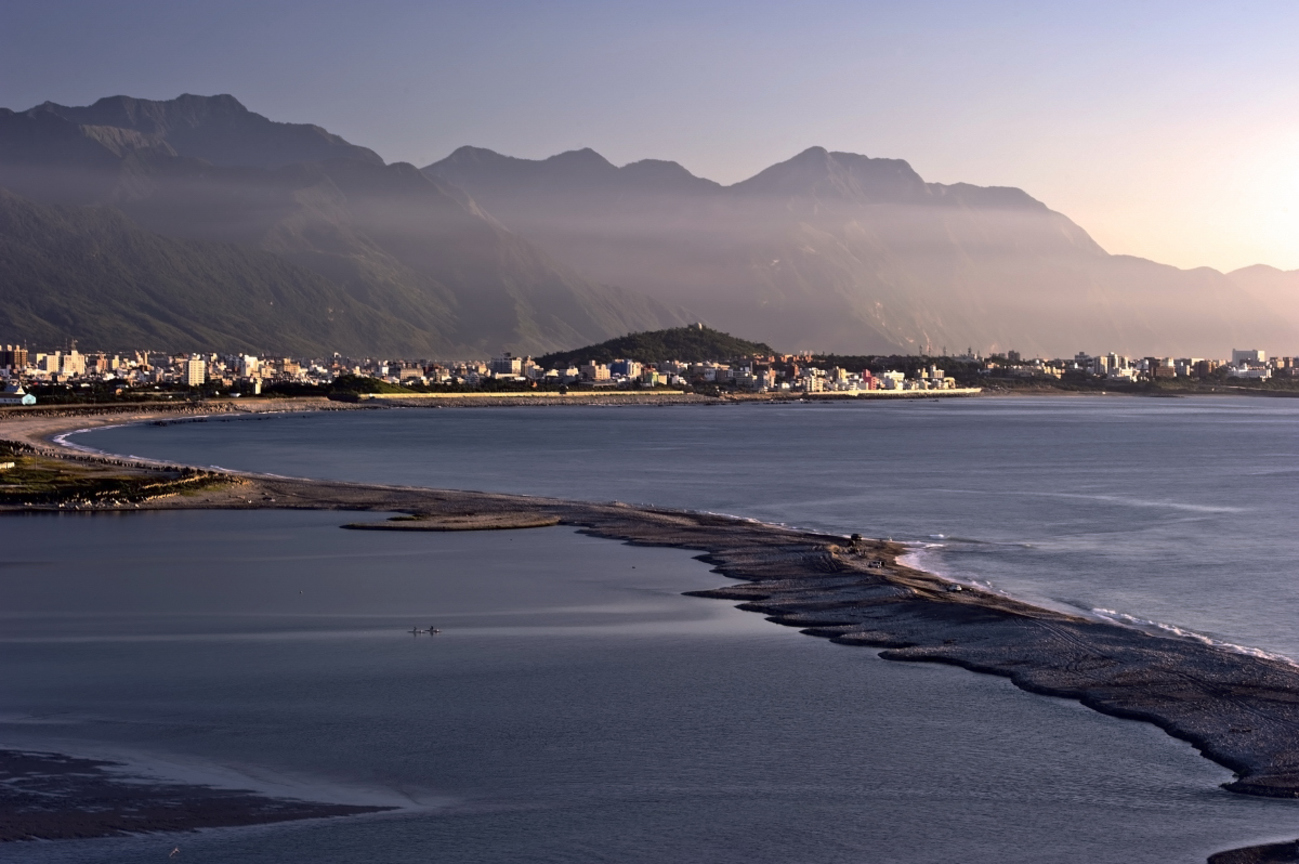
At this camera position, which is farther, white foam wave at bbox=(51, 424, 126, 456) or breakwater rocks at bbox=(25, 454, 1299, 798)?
white foam wave at bbox=(51, 424, 126, 456)

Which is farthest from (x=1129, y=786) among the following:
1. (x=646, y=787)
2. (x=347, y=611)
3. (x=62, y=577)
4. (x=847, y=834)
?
(x=62, y=577)

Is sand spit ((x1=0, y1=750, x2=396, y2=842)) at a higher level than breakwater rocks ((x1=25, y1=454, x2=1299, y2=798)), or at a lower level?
lower

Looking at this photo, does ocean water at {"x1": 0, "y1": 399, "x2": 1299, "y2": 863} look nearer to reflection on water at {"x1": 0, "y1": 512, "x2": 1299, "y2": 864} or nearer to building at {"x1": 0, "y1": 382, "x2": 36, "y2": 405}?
reflection on water at {"x1": 0, "y1": 512, "x2": 1299, "y2": 864}

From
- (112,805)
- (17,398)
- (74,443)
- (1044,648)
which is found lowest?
(74,443)

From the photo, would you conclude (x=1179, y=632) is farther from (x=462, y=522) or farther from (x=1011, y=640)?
(x=462, y=522)

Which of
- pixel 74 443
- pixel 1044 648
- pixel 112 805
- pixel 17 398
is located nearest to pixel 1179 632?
pixel 1044 648

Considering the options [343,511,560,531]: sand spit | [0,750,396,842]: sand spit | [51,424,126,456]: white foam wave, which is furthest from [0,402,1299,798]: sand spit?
[51,424,126,456]: white foam wave
